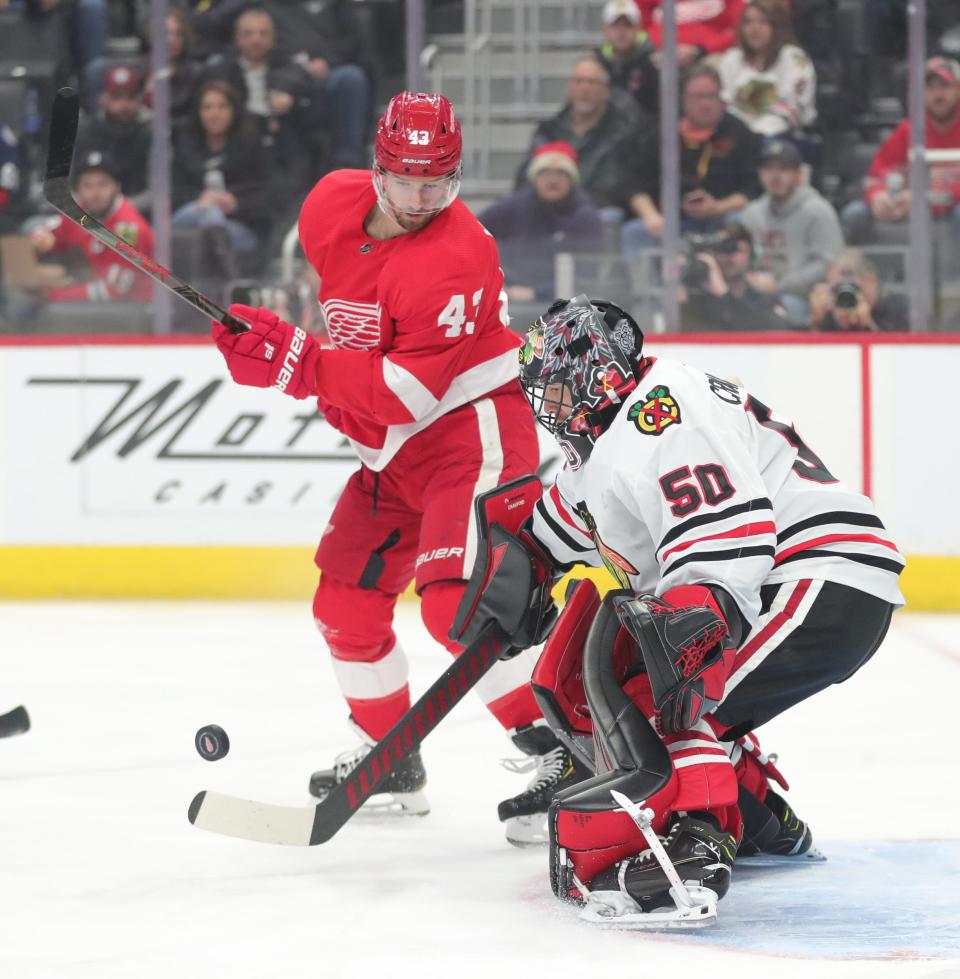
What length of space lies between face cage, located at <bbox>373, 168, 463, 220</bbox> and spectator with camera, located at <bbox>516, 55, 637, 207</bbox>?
2.69 metres

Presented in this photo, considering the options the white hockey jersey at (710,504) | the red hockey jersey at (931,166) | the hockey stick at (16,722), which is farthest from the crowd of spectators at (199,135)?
the white hockey jersey at (710,504)

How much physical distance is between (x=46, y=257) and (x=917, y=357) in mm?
2676

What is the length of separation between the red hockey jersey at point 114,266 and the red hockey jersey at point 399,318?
263cm

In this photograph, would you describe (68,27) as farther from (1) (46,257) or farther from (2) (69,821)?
(2) (69,821)

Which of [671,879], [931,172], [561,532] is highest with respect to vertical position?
[931,172]

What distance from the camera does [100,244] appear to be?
17.5 feet

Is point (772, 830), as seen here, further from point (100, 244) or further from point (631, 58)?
point (100, 244)

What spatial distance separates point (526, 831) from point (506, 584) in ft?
1.48

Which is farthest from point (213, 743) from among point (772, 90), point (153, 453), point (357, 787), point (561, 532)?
point (772, 90)

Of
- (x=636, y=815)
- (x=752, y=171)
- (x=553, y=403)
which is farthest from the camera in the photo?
(x=752, y=171)

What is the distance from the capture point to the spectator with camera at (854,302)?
511cm

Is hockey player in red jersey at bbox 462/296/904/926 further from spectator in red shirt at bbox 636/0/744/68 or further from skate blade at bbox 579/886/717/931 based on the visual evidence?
spectator in red shirt at bbox 636/0/744/68

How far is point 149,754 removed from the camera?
10.6 ft

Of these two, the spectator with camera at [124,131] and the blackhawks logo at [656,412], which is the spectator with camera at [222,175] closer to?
the spectator with camera at [124,131]
